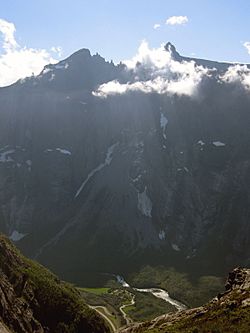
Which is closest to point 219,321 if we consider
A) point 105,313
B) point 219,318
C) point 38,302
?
point 219,318

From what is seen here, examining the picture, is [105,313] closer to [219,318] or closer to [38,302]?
[38,302]

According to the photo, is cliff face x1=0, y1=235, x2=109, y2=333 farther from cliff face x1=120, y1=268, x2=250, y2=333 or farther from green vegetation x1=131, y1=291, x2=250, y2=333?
green vegetation x1=131, y1=291, x2=250, y2=333

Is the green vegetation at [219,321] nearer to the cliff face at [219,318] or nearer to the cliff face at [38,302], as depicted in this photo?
the cliff face at [219,318]

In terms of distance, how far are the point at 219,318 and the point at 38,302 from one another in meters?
34.3

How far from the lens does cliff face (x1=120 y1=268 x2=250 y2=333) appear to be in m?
44.2

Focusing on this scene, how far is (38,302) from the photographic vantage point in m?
72.2

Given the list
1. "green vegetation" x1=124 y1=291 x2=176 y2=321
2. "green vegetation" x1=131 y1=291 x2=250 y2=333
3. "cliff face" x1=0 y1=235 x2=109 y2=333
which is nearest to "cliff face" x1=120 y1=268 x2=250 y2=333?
"green vegetation" x1=131 y1=291 x2=250 y2=333

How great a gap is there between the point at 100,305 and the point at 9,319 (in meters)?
118

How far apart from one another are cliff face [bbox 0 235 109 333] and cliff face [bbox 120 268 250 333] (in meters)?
13.9

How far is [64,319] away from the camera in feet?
241

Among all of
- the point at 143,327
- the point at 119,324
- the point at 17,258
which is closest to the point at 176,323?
the point at 143,327

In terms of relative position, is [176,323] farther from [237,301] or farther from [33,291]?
[33,291]

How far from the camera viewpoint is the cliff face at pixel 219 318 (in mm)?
44219

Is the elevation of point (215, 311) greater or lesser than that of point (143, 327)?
greater
